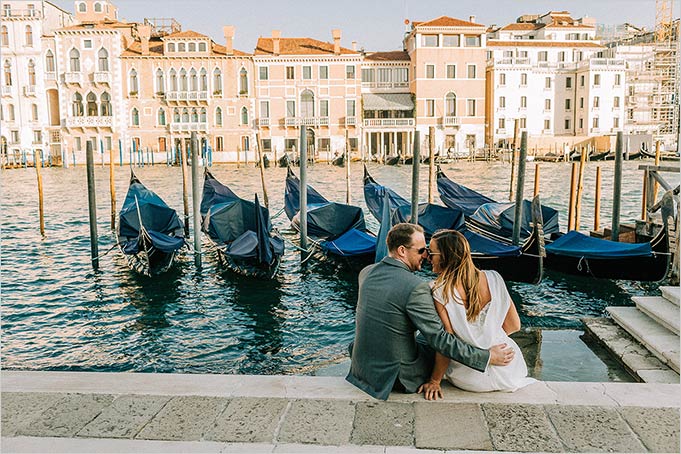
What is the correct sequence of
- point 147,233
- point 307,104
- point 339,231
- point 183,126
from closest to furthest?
1. point 147,233
2. point 339,231
3. point 183,126
4. point 307,104

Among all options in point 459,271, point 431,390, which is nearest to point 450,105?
point 459,271

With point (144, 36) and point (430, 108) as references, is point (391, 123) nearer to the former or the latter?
point (430, 108)

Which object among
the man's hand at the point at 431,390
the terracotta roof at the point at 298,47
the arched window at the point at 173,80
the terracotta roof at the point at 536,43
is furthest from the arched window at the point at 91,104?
the man's hand at the point at 431,390

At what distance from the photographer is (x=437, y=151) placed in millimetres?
28484

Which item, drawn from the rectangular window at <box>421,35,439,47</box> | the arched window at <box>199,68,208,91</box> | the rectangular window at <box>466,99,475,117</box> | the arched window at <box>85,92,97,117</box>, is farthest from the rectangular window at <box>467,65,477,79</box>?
the arched window at <box>85,92,97,117</box>

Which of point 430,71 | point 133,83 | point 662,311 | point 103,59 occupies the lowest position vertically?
point 662,311

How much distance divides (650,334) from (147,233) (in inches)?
211

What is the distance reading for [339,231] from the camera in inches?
320

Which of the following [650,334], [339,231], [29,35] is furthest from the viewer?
[29,35]

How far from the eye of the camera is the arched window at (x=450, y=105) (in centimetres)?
2914

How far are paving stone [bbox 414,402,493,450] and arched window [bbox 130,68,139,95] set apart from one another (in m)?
28.7

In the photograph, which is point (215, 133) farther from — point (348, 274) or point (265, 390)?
point (265, 390)

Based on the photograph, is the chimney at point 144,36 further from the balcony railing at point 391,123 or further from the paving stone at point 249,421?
the paving stone at point 249,421

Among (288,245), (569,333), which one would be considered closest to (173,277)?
(288,245)
